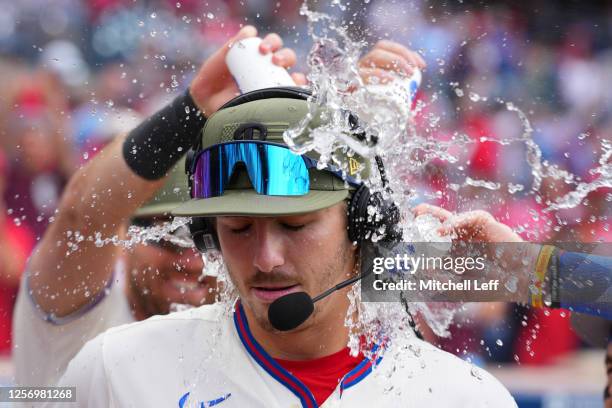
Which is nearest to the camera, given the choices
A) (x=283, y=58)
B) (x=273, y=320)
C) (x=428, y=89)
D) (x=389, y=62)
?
(x=273, y=320)

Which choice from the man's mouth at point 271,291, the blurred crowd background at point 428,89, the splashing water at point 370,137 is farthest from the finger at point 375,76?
the blurred crowd background at point 428,89

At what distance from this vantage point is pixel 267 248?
5.85 feet

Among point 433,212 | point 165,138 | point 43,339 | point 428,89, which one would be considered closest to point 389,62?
point 433,212

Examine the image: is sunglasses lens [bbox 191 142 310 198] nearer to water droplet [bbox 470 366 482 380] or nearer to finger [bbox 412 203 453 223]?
finger [bbox 412 203 453 223]

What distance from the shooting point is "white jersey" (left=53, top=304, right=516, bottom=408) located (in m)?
1.89

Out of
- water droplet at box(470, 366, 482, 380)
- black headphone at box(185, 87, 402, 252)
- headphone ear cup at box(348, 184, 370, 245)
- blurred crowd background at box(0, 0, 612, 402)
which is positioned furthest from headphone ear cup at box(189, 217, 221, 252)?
blurred crowd background at box(0, 0, 612, 402)

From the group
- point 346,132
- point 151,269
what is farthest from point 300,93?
point 151,269

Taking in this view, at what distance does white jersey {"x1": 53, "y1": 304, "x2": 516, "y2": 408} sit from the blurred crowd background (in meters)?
2.22

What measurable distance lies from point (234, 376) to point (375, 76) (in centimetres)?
98

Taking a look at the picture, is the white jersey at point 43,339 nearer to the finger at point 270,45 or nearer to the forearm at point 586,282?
the finger at point 270,45

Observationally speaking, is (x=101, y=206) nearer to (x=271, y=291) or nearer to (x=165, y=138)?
(x=165, y=138)

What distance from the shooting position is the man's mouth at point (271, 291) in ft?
5.95

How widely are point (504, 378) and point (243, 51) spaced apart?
2.86m

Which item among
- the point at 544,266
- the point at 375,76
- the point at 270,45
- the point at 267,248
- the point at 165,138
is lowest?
the point at 544,266
